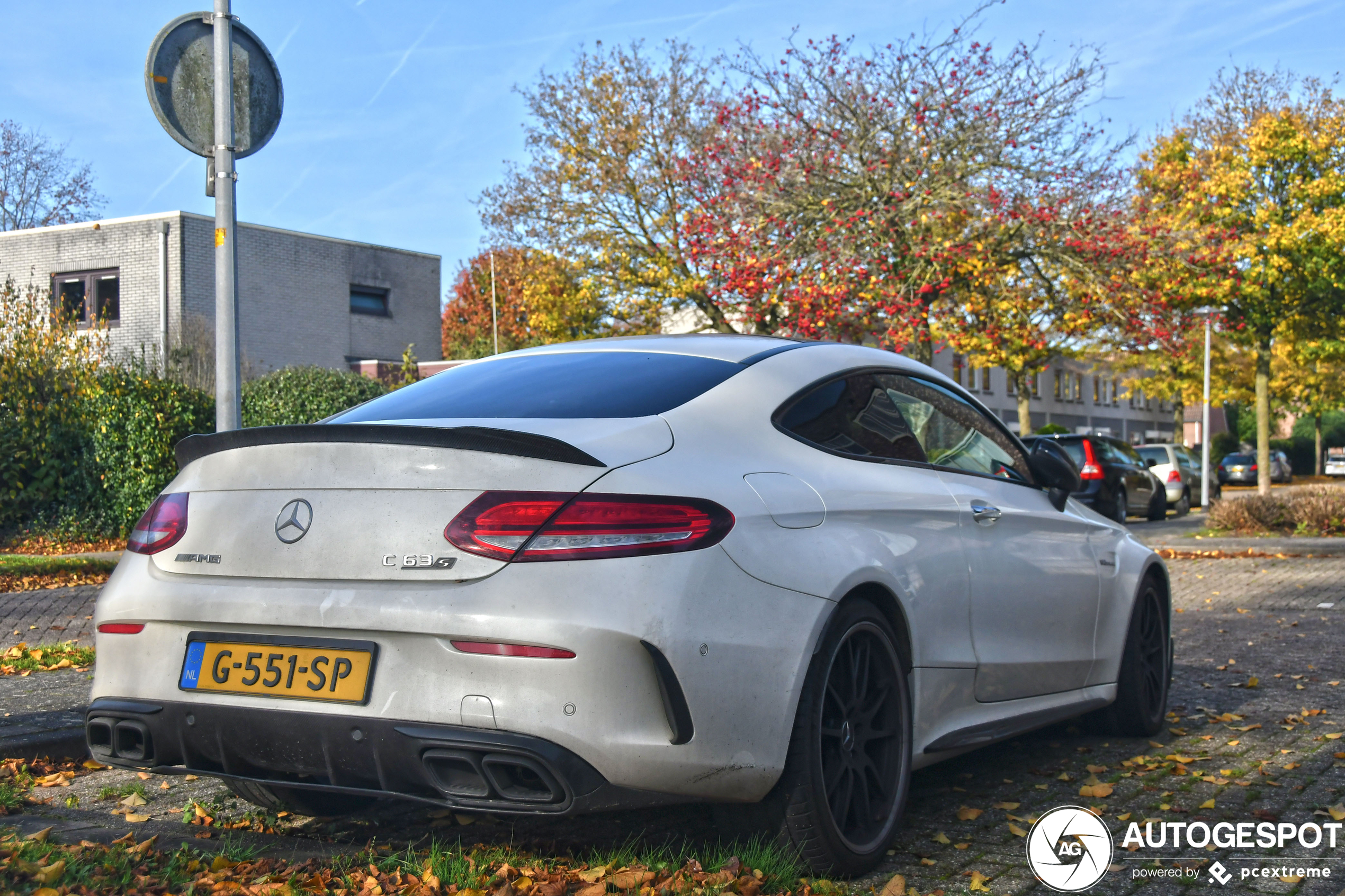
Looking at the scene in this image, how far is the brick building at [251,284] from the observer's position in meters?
30.4

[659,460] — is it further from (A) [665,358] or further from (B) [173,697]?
(B) [173,697]

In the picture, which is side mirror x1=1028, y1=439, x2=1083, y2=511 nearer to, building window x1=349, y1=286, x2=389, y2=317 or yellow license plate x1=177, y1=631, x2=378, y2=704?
yellow license plate x1=177, y1=631, x2=378, y2=704

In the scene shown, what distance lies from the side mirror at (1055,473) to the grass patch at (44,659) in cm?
522

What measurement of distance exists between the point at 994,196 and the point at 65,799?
48.1 feet

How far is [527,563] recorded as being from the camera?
294 cm

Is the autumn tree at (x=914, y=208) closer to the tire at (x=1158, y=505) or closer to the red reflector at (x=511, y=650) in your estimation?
the tire at (x=1158, y=505)

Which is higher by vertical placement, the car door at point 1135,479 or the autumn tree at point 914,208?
the autumn tree at point 914,208

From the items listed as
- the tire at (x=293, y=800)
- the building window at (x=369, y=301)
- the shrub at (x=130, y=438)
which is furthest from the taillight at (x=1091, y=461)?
the building window at (x=369, y=301)

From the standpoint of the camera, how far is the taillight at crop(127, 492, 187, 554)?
3395mm

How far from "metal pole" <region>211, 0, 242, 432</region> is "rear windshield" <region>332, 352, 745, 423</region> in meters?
2.76

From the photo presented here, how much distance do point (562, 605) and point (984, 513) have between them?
1.98m

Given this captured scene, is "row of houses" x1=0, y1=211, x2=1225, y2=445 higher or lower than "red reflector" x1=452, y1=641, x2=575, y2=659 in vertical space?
higher

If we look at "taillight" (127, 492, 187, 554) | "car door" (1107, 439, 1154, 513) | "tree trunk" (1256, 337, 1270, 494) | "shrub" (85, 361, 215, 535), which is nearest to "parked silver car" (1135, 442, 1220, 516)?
"car door" (1107, 439, 1154, 513)

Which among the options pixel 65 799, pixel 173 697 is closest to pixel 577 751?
pixel 173 697
